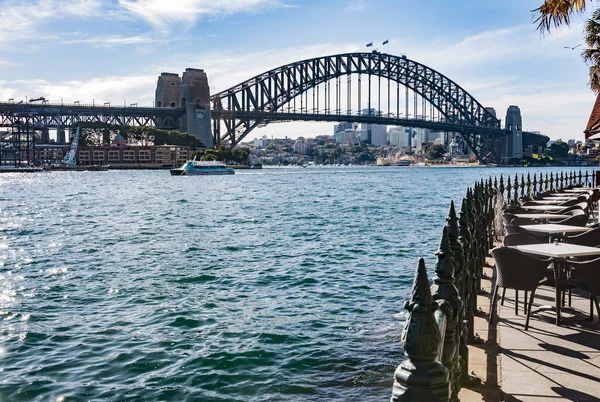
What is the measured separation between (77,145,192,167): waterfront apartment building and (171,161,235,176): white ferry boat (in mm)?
24595

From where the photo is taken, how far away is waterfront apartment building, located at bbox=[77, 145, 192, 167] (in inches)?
4379

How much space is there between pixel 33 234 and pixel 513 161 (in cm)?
10881

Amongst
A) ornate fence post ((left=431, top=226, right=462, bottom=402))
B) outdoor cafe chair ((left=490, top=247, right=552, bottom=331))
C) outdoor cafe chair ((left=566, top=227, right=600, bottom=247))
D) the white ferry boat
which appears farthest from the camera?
the white ferry boat

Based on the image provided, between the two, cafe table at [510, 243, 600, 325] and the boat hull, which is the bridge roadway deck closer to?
cafe table at [510, 243, 600, 325]

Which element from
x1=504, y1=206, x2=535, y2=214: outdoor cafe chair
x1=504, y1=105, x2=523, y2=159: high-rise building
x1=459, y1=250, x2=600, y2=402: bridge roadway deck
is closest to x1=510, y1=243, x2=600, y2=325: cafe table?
x1=459, y1=250, x2=600, y2=402: bridge roadway deck

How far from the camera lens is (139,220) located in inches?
973

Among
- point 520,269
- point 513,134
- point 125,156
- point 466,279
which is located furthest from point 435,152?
point 466,279

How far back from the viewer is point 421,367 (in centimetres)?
217

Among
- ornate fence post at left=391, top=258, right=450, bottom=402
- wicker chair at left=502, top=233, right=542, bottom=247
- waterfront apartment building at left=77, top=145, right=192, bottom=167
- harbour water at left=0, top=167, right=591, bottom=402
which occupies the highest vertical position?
waterfront apartment building at left=77, top=145, right=192, bottom=167

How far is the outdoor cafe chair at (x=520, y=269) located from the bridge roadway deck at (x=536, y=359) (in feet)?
1.10

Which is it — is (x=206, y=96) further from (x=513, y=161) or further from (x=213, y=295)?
(x=213, y=295)

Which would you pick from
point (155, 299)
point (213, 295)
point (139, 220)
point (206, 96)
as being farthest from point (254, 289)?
point (206, 96)

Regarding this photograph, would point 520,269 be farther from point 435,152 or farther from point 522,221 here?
point 435,152

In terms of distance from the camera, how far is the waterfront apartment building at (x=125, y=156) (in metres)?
111
